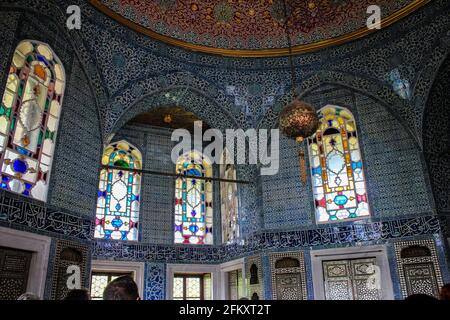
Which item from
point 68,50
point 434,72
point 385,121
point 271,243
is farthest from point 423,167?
point 68,50

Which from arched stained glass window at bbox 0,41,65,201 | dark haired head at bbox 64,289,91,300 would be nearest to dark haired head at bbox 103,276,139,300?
dark haired head at bbox 64,289,91,300

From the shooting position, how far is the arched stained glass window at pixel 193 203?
8023 millimetres

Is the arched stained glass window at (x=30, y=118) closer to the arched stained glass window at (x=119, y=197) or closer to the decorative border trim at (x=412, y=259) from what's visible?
the arched stained glass window at (x=119, y=197)

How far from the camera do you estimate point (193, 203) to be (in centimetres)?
833

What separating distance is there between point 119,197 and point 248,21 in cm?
412

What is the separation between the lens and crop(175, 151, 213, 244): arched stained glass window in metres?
8.02

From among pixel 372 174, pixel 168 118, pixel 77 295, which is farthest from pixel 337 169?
pixel 77 295

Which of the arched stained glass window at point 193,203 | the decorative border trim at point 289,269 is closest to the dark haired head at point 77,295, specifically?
the decorative border trim at point 289,269

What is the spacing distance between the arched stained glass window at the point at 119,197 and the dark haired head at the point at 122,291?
5.81 metres

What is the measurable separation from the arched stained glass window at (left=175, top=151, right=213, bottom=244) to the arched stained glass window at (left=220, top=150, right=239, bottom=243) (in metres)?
0.33

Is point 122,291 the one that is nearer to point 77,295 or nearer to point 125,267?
point 77,295

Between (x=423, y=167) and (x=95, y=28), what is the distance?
17.6 ft
